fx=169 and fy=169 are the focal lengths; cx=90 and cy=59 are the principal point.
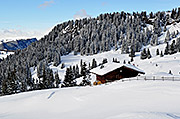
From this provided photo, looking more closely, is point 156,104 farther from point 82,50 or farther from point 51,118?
point 82,50

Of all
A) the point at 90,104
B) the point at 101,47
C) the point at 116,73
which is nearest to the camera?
the point at 90,104

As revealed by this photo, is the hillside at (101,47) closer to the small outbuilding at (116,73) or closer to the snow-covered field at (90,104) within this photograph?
the small outbuilding at (116,73)

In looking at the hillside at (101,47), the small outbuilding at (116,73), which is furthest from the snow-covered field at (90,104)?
the hillside at (101,47)

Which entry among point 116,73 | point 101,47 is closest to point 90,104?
point 116,73

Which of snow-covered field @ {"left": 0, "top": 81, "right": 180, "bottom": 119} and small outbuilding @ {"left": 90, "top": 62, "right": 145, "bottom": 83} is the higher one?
small outbuilding @ {"left": 90, "top": 62, "right": 145, "bottom": 83}

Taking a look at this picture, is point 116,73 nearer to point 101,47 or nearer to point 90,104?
point 90,104

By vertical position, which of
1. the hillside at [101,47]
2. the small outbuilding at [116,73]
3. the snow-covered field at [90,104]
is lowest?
the snow-covered field at [90,104]

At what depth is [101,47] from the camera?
130m

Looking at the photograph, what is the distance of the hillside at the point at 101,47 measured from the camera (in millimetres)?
91750

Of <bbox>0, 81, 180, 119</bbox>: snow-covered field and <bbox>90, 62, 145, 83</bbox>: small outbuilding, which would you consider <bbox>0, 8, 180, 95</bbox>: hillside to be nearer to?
<bbox>90, 62, 145, 83</bbox>: small outbuilding

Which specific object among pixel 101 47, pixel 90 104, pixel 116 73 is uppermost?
pixel 101 47

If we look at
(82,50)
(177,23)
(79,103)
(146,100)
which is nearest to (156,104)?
(146,100)

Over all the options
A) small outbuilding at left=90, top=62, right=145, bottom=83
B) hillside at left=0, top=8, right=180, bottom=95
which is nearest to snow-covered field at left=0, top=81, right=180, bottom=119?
small outbuilding at left=90, top=62, right=145, bottom=83

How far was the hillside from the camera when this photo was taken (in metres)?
91.8
